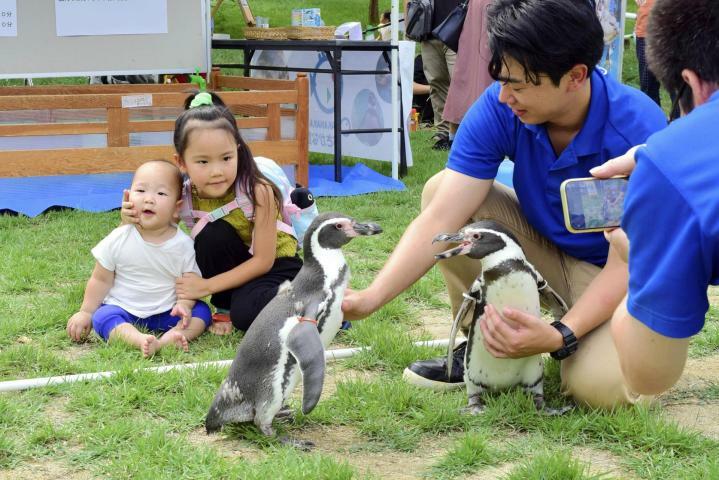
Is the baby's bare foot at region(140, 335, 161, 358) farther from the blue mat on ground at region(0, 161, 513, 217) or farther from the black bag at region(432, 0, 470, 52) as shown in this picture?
the black bag at region(432, 0, 470, 52)

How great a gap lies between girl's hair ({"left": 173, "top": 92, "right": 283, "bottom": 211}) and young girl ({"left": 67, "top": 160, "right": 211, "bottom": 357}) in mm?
199

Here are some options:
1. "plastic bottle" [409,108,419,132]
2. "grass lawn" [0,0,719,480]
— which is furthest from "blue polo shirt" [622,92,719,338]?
"plastic bottle" [409,108,419,132]

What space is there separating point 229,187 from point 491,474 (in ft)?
5.82

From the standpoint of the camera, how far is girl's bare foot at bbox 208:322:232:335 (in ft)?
13.0

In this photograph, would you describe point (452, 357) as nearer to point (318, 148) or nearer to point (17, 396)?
point (17, 396)

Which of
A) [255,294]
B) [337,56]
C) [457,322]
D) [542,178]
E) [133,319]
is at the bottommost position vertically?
[133,319]

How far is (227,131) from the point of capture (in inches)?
148

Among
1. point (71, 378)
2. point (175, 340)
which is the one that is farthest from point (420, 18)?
point (71, 378)

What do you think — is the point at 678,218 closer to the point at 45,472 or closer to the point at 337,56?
the point at 45,472

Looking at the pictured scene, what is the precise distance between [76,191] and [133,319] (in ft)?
10.4

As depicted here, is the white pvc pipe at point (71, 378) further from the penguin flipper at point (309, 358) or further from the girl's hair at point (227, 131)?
the penguin flipper at point (309, 358)

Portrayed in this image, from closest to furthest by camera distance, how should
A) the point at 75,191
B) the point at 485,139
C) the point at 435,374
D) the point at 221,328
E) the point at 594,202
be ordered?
the point at 594,202
the point at 485,139
the point at 435,374
the point at 221,328
the point at 75,191

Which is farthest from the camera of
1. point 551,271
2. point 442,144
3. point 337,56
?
point 442,144

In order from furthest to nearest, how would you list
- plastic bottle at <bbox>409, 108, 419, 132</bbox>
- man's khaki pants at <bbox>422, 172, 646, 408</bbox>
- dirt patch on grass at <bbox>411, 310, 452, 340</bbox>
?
plastic bottle at <bbox>409, 108, 419, 132</bbox> → dirt patch on grass at <bbox>411, 310, 452, 340</bbox> → man's khaki pants at <bbox>422, 172, 646, 408</bbox>
